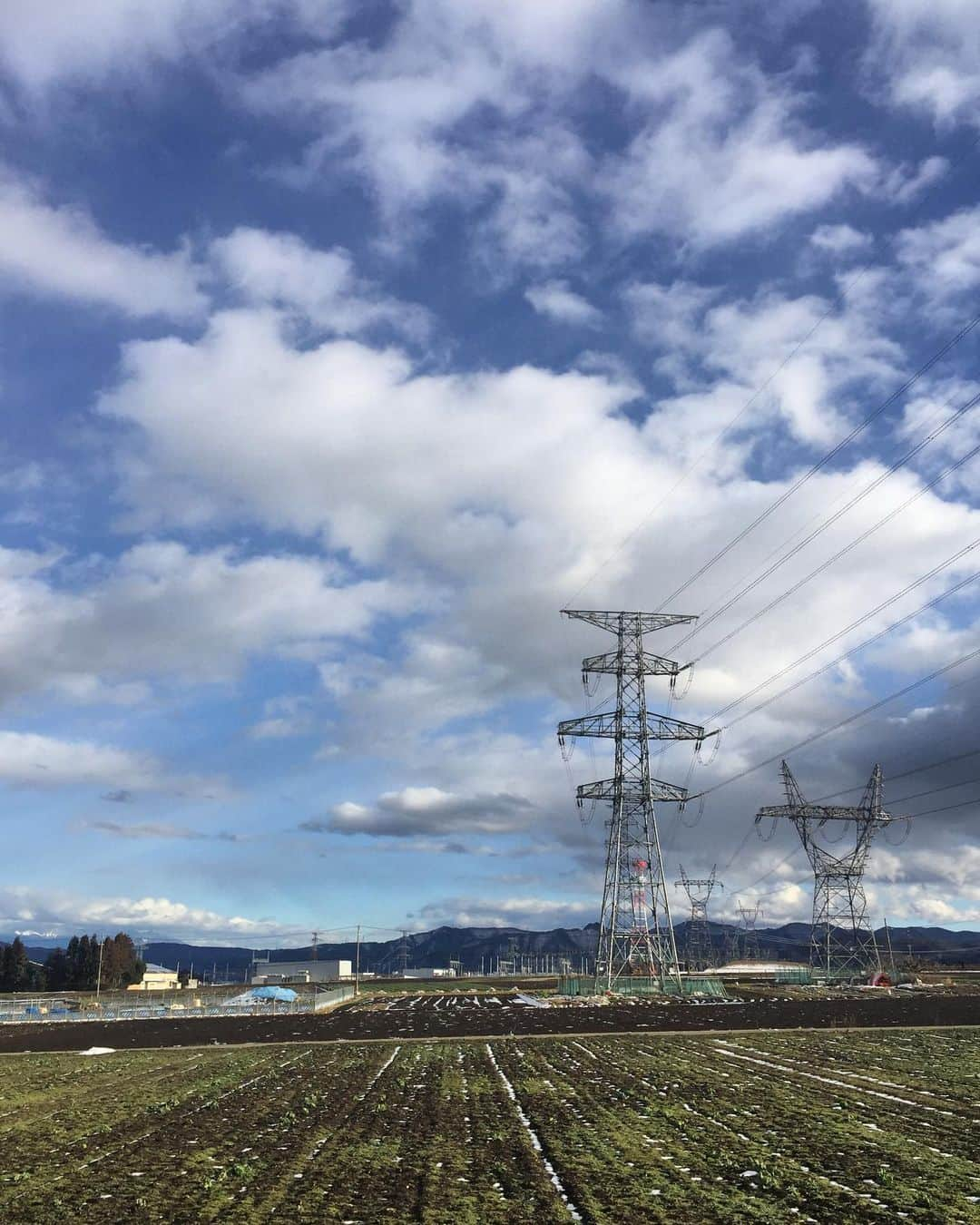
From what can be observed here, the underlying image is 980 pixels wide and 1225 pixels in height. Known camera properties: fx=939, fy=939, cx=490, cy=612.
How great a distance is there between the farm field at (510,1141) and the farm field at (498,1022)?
64.2 ft

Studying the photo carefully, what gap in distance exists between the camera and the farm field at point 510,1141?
1672cm

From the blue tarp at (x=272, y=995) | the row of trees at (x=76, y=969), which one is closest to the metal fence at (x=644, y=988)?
the blue tarp at (x=272, y=995)

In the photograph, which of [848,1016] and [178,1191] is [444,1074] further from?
[848,1016]

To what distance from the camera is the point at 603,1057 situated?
42062 mm

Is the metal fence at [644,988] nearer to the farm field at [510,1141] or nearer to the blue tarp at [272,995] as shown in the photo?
the blue tarp at [272,995]

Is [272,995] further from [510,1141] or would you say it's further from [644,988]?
[510,1141]

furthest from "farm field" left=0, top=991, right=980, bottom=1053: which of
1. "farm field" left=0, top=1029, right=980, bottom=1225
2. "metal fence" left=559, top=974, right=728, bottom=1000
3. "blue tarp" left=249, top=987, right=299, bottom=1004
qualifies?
"blue tarp" left=249, top=987, right=299, bottom=1004

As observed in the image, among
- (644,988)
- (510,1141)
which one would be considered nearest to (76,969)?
(644,988)

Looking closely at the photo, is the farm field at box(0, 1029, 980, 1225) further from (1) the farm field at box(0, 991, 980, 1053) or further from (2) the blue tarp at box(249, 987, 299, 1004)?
(2) the blue tarp at box(249, 987, 299, 1004)

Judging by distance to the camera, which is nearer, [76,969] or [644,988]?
[644,988]

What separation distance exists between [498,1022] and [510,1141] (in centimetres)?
4837

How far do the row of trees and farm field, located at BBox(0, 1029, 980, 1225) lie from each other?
536 ft

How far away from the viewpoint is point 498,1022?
67812mm

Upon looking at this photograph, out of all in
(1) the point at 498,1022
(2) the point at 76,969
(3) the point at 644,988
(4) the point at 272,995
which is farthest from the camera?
(2) the point at 76,969
